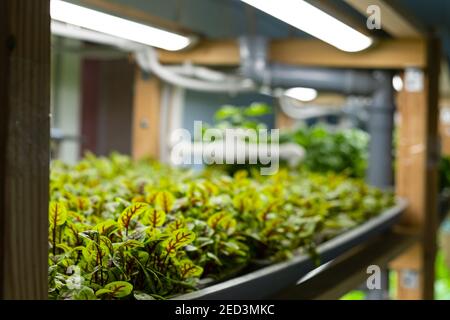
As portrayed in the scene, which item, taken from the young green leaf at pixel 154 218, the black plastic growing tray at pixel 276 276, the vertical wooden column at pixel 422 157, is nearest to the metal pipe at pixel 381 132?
the vertical wooden column at pixel 422 157

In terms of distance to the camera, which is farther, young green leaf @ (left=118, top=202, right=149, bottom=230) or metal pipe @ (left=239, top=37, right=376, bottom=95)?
metal pipe @ (left=239, top=37, right=376, bottom=95)

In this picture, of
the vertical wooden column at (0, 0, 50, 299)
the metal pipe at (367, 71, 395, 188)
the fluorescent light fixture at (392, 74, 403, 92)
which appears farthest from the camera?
the metal pipe at (367, 71, 395, 188)

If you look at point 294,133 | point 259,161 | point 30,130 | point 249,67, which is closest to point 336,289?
point 30,130

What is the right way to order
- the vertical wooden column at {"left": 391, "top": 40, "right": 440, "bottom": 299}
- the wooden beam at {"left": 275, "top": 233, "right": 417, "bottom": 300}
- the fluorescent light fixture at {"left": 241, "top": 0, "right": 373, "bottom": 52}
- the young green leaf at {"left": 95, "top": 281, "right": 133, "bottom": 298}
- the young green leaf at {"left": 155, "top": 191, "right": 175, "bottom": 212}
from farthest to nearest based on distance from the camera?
the vertical wooden column at {"left": 391, "top": 40, "right": 440, "bottom": 299} < the wooden beam at {"left": 275, "top": 233, "right": 417, "bottom": 300} < the young green leaf at {"left": 155, "top": 191, "right": 175, "bottom": 212} < the fluorescent light fixture at {"left": 241, "top": 0, "right": 373, "bottom": 52} < the young green leaf at {"left": 95, "top": 281, "right": 133, "bottom": 298}

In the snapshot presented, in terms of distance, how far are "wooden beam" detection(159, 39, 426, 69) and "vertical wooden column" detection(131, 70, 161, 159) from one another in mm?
400

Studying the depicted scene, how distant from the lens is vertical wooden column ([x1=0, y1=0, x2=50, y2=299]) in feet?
2.36

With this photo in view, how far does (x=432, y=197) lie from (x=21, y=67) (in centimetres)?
343

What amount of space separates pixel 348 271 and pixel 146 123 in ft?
7.33

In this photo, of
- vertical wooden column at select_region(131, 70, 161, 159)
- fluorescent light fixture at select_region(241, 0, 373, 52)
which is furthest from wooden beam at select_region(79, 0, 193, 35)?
vertical wooden column at select_region(131, 70, 161, 159)

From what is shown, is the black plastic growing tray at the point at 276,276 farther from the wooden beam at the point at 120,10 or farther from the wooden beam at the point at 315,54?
the wooden beam at the point at 315,54

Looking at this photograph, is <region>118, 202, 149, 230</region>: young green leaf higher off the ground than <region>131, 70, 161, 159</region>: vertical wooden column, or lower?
lower

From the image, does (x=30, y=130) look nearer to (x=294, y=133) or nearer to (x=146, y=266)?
(x=146, y=266)

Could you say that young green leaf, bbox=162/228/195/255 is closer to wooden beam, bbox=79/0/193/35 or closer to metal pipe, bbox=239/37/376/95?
wooden beam, bbox=79/0/193/35

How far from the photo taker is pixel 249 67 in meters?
3.76
